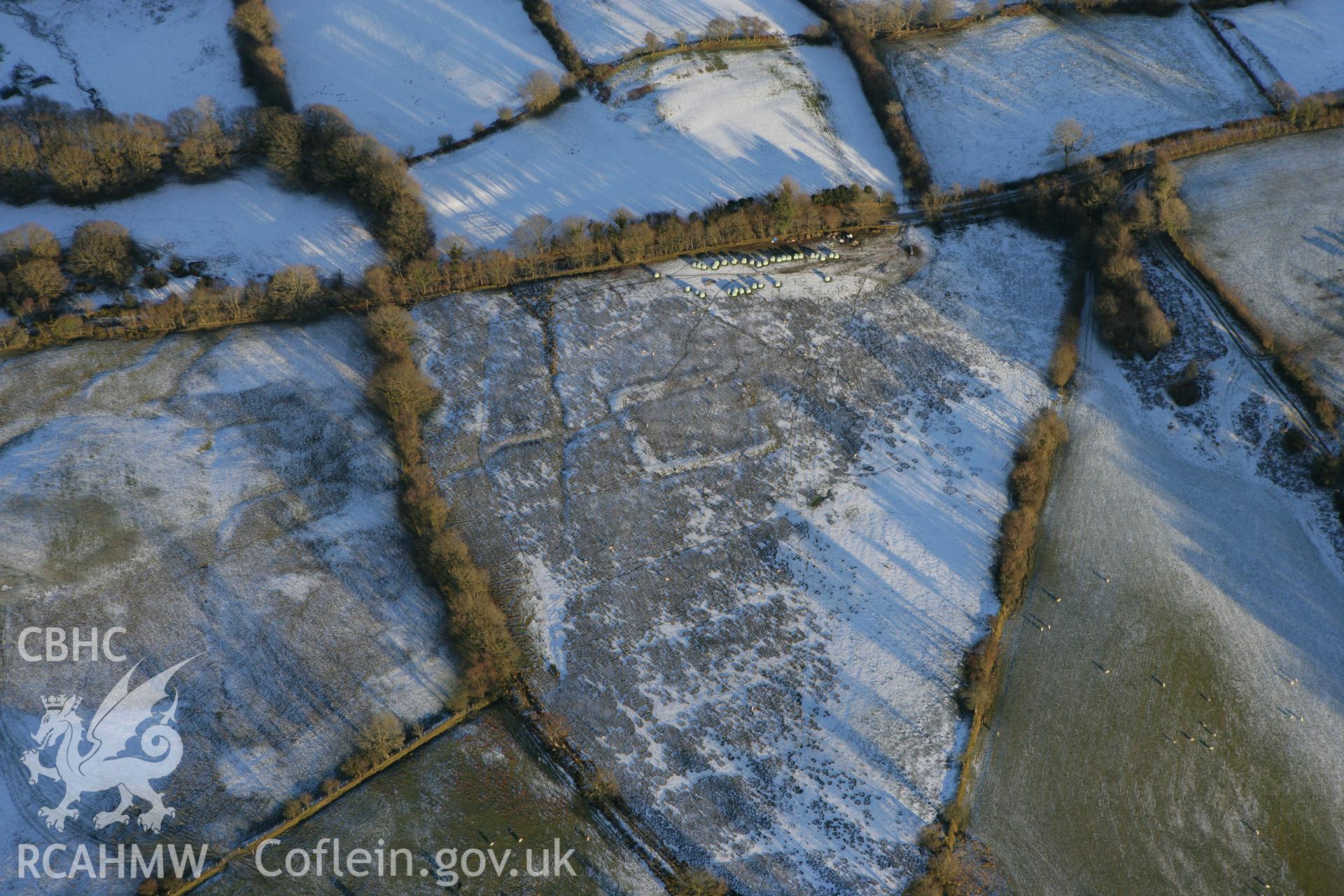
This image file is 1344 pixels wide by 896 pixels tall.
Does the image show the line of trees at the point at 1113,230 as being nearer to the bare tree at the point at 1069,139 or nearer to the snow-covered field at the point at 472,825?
the bare tree at the point at 1069,139

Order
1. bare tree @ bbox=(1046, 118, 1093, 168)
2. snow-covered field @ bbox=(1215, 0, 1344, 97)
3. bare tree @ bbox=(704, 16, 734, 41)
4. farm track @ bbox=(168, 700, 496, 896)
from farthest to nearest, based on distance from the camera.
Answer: bare tree @ bbox=(704, 16, 734, 41)
snow-covered field @ bbox=(1215, 0, 1344, 97)
bare tree @ bbox=(1046, 118, 1093, 168)
farm track @ bbox=(168, 700, 496, 896)

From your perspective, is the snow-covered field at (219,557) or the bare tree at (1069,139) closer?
the snow-covered field at (219,557)

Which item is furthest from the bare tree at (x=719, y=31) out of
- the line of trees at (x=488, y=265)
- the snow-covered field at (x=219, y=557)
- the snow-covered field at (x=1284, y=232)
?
the snow-covered field at (x=219, y=557)

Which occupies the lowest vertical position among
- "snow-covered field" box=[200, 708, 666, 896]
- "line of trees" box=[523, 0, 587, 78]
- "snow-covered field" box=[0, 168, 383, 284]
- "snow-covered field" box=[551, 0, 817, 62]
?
"snow-covered field" box=[200, 708, 666, 896]

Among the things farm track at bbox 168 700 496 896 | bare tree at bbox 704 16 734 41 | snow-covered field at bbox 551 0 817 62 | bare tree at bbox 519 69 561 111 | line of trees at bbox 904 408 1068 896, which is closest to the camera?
farm track at bbox 168 700 496 896

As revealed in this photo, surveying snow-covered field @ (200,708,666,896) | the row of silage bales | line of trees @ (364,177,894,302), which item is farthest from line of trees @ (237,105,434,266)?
snow-covered field @ (200,708,666,896)

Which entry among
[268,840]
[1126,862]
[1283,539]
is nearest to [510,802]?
[268,840]

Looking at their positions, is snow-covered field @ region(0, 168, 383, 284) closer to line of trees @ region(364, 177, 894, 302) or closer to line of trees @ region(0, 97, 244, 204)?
line of trees @ region(0, 97, 244, 204)

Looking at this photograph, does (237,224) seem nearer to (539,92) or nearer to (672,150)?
(539,92)
